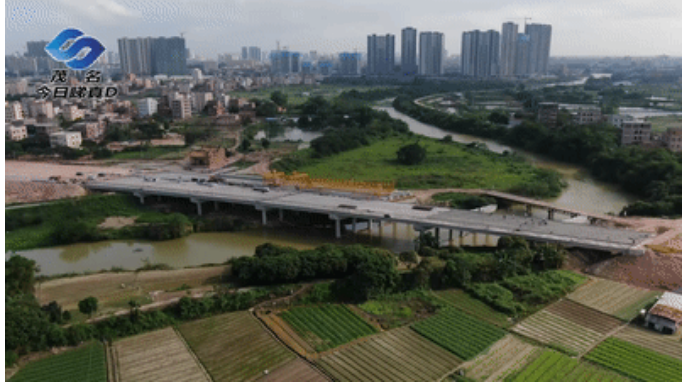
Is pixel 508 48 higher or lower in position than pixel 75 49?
higher

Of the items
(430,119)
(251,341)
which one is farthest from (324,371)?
(430,119)

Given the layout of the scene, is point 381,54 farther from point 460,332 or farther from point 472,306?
point 460,332

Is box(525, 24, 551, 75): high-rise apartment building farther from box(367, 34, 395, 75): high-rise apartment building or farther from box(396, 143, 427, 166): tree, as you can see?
box(396, 143, 427, 166): tree

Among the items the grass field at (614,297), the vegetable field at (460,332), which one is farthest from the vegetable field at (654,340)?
the vegetable field at (460,332)

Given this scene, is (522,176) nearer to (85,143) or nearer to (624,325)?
(624,325)

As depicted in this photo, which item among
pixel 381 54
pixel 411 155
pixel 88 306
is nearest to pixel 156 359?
pixel 88 306

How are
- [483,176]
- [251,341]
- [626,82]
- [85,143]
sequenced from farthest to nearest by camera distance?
[626,82] → [85,143] → [483,176] → [251,341]
